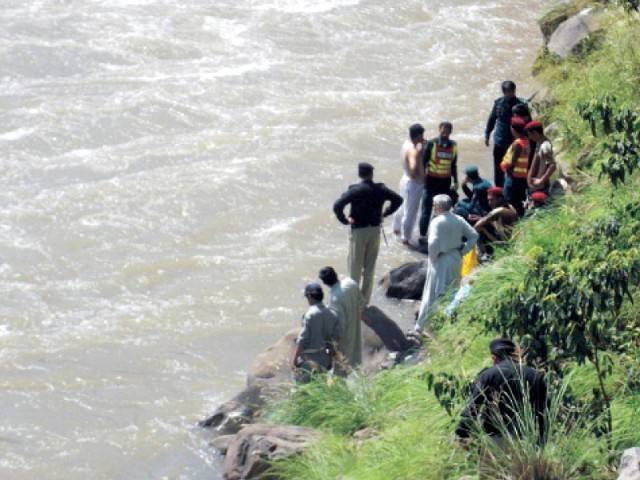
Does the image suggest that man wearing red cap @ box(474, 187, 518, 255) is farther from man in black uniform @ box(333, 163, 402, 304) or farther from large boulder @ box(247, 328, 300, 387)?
large boulder @ box(247, 328, 300, 387)

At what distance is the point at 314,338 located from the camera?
1140 centimetres

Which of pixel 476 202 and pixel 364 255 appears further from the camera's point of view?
pixel 476 202

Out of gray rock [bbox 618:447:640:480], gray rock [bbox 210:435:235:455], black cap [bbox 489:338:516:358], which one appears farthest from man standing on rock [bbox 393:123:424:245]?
gray rock [bbox 618:447:640:480]

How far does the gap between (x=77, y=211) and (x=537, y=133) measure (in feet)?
20.5

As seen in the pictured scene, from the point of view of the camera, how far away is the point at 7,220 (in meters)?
17.0

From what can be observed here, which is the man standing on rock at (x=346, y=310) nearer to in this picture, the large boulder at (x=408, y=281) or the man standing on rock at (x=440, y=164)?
the large boulder at (x=408, y=281)

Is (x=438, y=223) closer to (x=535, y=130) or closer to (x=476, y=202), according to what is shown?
(x=476, y=202)

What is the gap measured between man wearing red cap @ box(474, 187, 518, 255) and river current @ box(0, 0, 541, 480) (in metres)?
1.09

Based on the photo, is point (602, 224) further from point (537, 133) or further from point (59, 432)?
point (59, 432)

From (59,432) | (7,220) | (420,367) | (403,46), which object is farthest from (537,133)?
(403,46)

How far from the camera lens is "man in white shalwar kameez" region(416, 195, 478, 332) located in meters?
12.4

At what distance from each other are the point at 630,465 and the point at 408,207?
26.2 feet

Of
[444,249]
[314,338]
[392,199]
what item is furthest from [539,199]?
[314,338]

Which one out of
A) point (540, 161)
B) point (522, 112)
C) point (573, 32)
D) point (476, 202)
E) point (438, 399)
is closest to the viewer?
point (438, 399)
